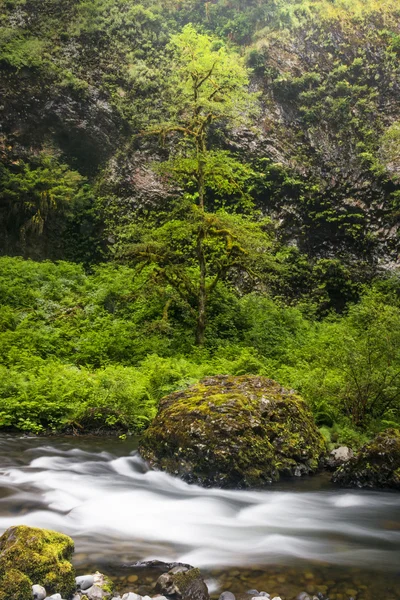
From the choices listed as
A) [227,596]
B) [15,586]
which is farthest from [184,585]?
[15,586]

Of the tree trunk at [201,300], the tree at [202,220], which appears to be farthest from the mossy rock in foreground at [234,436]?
the tree at [202,220]

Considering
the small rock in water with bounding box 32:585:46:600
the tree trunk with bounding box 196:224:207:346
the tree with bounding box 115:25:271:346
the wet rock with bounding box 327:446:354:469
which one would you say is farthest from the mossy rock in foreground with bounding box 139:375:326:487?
the tree with bounding box 115:25:271:346

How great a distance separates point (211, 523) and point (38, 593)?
2.42 meters

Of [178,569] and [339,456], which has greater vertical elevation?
[178,569]

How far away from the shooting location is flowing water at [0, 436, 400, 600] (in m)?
4.06

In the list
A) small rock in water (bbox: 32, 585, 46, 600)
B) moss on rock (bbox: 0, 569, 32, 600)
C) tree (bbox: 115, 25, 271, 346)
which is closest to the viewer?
moss on rock (bbox: 0, 569, 32, 600)

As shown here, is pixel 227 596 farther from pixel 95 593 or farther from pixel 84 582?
pixel 84 582

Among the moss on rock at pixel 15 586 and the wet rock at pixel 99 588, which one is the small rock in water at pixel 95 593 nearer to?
the wet rock at pixel 99 588

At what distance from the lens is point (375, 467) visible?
6.46 metres

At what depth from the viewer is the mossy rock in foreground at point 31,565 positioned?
3.21m

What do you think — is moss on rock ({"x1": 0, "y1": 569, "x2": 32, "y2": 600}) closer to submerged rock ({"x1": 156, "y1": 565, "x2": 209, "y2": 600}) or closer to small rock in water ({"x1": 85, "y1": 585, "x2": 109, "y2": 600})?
small rock in water ({"x1": 85, "y1": 585, "x2": 109, "y2": 600})

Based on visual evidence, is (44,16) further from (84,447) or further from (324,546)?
(324,546)

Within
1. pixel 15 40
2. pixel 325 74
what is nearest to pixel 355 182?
pixel 325 74

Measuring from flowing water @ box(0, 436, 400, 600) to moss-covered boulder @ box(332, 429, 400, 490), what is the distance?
20 cm
